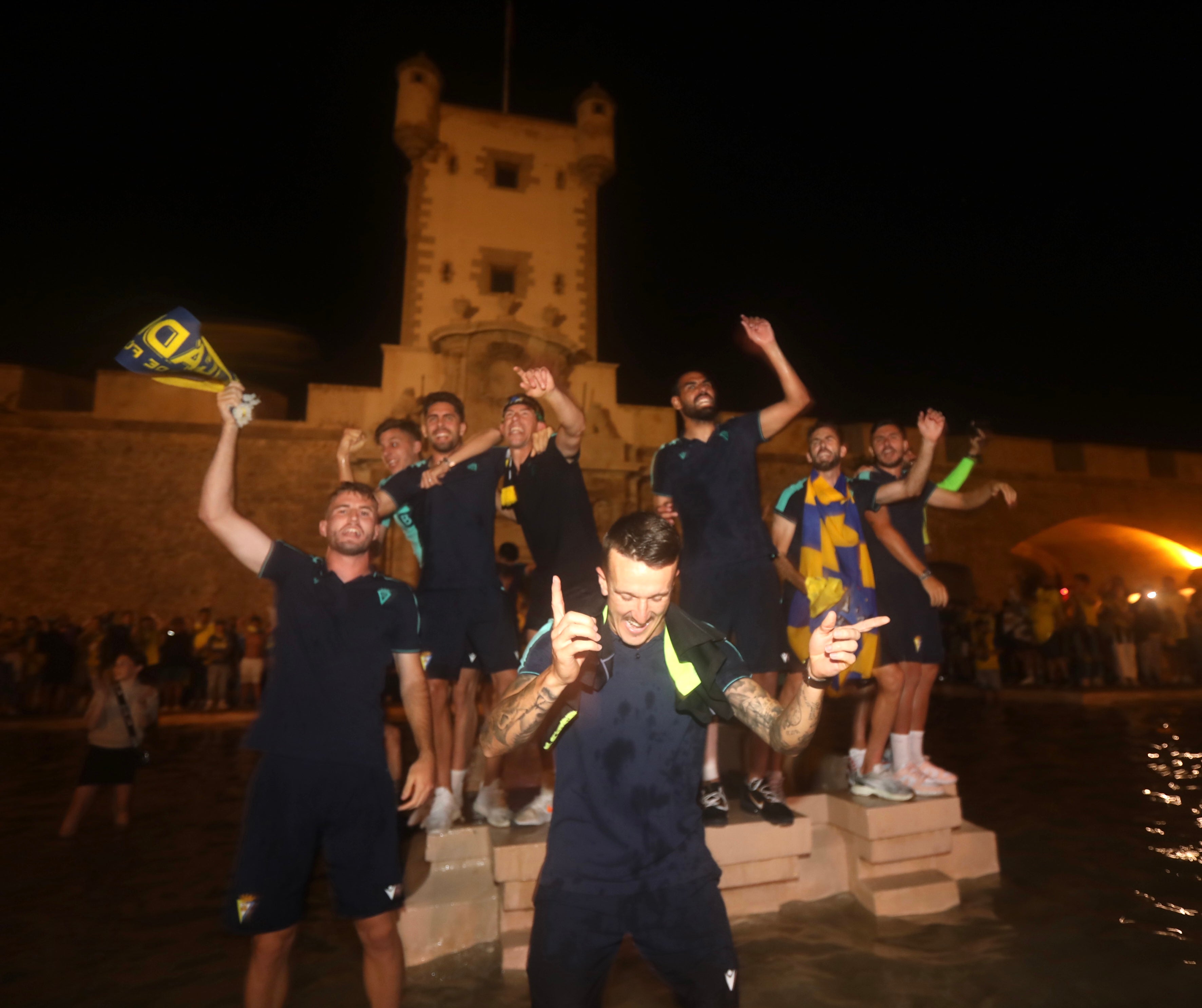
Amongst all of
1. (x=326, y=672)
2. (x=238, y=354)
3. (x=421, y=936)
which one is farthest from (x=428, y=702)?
(x=238, y=354)

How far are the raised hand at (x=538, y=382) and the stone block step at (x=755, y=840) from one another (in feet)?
7.74

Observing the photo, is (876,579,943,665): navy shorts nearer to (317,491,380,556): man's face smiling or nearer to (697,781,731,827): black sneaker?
(697,781,731,827): black sneaker

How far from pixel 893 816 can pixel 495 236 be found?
18.2m

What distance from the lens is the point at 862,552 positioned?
4234 mm

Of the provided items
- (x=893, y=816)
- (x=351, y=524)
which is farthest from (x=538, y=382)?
(x=893, y=816)

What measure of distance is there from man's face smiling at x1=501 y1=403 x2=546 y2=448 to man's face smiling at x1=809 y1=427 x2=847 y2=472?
1.66 meters

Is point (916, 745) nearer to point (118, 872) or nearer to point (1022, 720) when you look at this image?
point (118, 872)

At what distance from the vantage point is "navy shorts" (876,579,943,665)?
4.16 meters

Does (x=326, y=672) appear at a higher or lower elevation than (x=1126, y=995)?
higher

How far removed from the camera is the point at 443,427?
4.00 metres

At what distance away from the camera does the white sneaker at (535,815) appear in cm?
365

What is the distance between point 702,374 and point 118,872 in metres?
4.96

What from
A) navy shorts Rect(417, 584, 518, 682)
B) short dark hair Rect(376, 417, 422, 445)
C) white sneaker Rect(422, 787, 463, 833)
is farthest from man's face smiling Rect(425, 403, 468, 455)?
white sneaker Rect(422, 787, 463, 833)

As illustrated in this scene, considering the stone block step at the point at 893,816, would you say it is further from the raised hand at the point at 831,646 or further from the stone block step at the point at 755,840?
the raised hand at the point at 831,646
